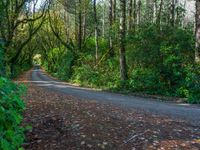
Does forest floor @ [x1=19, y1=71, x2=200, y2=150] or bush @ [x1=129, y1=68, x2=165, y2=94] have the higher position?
bush @ [x1=129, y1=68, x2=165, y2=94]

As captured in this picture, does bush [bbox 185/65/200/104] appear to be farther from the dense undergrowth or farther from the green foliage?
the green foliage

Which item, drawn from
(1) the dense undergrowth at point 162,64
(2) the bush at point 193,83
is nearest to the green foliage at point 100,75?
(1) the dense undergrowth at point 162,64

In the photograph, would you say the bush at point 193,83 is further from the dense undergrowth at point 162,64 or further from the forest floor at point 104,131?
the forest floor at point 104,131

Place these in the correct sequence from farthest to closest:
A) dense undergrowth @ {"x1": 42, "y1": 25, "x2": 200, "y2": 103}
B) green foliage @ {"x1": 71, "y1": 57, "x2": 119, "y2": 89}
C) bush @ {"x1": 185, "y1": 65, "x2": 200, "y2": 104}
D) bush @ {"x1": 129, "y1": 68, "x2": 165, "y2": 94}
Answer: green foliage @ {"x1": 71, "y1": 57, "x2": 119, "y2": 89} → bush @ {"x1": 129, "y1": 68, "x2": 165, "y2": 94} → dense undergrowth @ {"x1": 42, "y1": 25, "x2": 200, "y2": 103} → bush @ {"x1": 185, "y1": 65, "x2": 200, "y2": 104}

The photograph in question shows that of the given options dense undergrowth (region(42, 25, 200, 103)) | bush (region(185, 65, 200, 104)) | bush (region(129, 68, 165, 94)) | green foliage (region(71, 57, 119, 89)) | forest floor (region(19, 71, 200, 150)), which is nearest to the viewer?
forest floor (region(19, 71, 200, 150))

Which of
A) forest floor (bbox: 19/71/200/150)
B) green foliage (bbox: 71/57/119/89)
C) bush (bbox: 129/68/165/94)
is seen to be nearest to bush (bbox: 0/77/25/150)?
forest floor (bbox: 19/71/200/150)

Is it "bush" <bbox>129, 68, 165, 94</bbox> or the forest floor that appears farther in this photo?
"bush" <bbox>129, 68, 165, 94</bbox>

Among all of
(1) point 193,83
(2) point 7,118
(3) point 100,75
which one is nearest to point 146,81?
(1) point 193,83

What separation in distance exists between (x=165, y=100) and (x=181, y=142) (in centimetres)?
929

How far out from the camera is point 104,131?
782 centimetres

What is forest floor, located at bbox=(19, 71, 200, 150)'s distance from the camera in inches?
278

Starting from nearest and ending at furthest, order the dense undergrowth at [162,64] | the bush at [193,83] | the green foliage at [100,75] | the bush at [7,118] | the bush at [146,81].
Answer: the bush at [7,118] < the bush at [193,83] < the dense undergrowth at [162,64] < the bush at [146,81] < the green foliage at [100,75]

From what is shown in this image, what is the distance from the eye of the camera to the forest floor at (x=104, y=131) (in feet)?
23.2

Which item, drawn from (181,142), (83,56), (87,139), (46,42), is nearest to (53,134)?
(87,139)
